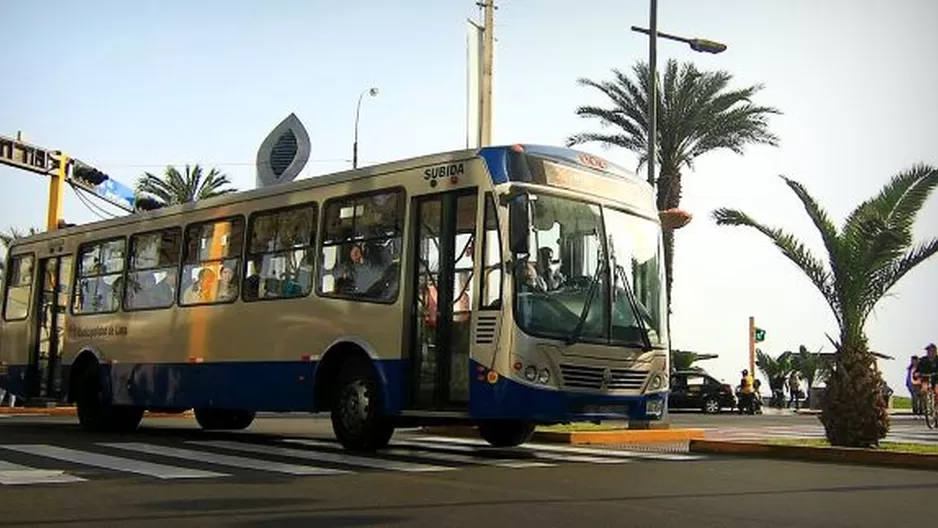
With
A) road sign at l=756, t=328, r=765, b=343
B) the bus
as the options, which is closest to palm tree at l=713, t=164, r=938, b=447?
the bus

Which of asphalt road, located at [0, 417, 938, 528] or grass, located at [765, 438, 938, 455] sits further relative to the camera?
grass, located at [765, 438, 938, 455]

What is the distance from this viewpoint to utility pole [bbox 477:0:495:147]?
2078 centimetres

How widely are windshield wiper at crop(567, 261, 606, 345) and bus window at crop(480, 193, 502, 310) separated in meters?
0.87

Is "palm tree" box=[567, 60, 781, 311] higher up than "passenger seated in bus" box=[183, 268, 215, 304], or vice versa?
"palm tree" box=[567, 60, 781, 311]

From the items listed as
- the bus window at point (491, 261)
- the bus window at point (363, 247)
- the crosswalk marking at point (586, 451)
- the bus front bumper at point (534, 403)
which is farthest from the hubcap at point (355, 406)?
the crosswalk marking at point (586, 451)

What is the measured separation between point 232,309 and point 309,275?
1.65 metres

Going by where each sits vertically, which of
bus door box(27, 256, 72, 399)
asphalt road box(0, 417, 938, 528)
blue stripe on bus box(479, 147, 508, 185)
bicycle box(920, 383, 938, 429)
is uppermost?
blue stripe on bus box(479, 147, 508, 185)

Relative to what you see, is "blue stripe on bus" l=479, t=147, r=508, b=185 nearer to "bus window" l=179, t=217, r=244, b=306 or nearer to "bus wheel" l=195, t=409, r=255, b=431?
"bus window" l=179, t=217, r=244, b=306

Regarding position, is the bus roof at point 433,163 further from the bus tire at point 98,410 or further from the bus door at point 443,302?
the bus tire at point 98,410

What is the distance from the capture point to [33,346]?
17.8 m

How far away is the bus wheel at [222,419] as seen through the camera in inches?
664

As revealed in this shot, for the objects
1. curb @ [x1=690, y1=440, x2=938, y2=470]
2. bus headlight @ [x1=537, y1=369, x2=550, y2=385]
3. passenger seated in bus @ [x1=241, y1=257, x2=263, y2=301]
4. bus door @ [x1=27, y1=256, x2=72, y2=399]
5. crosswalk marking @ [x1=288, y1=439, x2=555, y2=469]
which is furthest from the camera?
bus door @ [x1=27, y1=256, x2=72, y2=399]

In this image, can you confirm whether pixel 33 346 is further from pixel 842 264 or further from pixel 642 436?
pixel 842 264

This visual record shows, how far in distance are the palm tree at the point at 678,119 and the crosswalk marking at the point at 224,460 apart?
22519 mm
